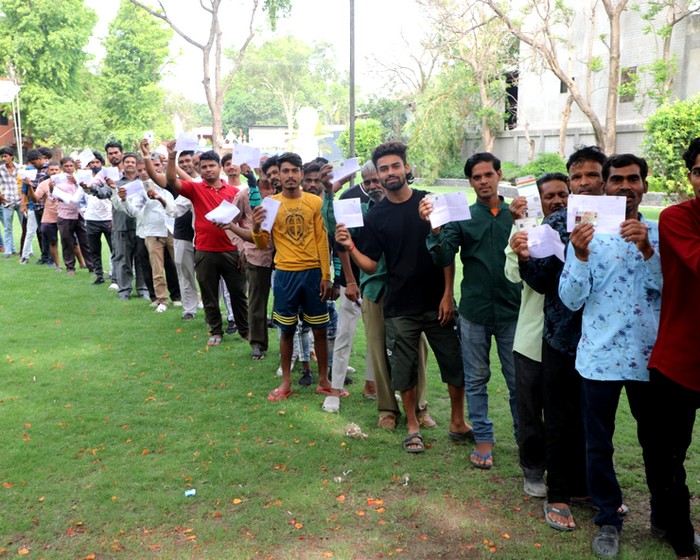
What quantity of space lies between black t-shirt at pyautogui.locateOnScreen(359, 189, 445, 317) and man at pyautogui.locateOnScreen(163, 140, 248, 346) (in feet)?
10.6

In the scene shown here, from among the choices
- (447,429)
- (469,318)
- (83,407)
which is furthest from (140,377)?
(469,318)

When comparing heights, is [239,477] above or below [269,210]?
below

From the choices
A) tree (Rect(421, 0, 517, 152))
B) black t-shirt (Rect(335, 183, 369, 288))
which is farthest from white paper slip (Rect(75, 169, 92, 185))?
tree (Rect(421, 0, 517, 152))

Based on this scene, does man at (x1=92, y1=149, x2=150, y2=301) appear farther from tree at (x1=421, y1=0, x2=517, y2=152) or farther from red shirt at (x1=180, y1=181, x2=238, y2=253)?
tree at (x1=421, y1=0, x2=517, y2=152)

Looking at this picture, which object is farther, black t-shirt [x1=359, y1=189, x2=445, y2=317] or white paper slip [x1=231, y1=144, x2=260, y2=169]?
white paper slip [x1=231, y1=144, x2=260, y2=169]

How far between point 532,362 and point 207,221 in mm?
4735

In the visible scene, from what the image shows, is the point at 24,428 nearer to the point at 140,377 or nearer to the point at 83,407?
the point at 83,407

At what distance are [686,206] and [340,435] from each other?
3.13 metres

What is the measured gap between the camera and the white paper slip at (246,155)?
6.80 meters

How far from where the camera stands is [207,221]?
314 inches

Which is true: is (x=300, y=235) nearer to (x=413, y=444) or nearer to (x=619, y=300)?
(x=413, y=444)

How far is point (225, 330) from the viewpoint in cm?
884

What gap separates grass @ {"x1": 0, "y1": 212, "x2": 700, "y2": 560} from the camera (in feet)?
12.7

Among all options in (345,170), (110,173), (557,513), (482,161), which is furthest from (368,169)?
(110,173)
